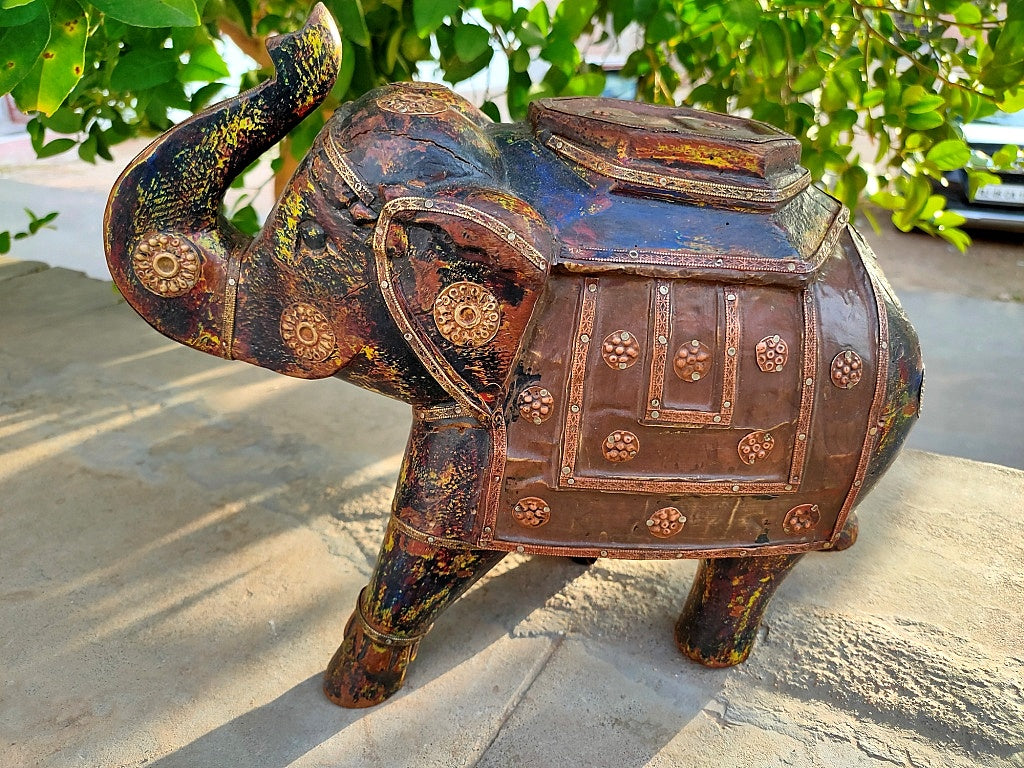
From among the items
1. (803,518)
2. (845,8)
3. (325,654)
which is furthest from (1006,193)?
(325,654)

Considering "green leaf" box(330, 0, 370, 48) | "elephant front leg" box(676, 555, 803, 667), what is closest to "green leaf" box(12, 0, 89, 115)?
"green leaf" box(330, 0, 370, 48)

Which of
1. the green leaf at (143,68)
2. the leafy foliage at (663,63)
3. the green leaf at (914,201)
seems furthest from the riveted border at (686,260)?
the green leaf at (914,201)

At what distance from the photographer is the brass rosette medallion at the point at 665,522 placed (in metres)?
1.15

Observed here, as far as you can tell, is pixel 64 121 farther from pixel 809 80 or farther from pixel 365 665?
pixel 809 80

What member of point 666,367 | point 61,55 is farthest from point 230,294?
point 666,367

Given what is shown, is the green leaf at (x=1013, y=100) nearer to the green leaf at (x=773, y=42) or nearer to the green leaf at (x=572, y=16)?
the green leaf at (x=773, y=42)

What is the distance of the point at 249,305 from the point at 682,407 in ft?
1.78

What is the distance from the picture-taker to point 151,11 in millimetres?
857

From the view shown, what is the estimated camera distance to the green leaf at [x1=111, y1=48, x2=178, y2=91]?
125cm

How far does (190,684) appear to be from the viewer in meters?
1.34

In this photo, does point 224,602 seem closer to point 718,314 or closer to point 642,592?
point 642,592

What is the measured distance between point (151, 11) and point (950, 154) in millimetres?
1325

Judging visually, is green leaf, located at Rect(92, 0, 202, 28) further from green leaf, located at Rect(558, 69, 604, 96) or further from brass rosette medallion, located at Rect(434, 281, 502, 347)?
green leaf, located at Rect(558, 69, 604, 96)

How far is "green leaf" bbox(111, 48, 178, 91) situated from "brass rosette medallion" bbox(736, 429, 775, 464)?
95 cm
